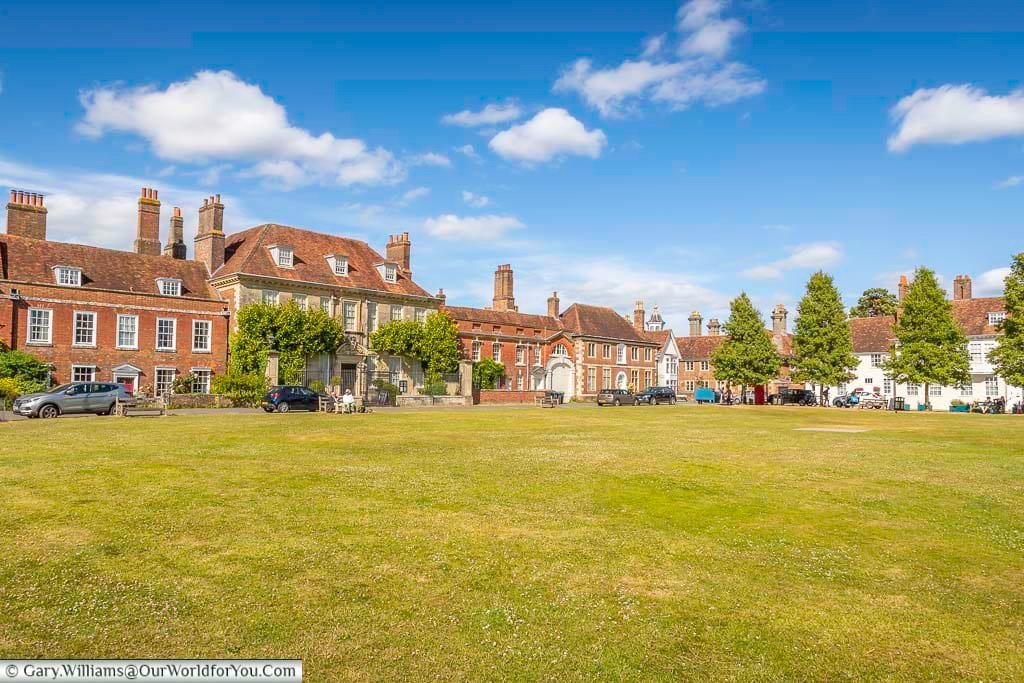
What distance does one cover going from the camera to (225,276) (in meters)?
47.7

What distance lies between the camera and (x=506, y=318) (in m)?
69.7

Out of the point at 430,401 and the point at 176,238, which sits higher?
the point at 176,238

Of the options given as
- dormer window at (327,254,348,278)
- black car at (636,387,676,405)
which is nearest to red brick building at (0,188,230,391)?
dormer window at (327,254,348,278)

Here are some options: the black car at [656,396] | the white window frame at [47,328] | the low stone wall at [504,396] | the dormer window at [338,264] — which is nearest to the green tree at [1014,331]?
the black car at [656,396]

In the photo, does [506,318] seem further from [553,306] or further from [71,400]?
[71,400]

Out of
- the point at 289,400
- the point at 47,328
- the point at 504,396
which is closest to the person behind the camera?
the point at 289,400

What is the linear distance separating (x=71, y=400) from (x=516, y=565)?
30206 millimetres

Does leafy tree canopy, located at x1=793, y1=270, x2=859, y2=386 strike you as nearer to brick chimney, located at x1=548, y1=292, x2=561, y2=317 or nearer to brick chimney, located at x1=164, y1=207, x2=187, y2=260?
brick chimney, located at x1=548, y1=292, x2=561, y2=317

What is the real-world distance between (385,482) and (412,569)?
536 cm

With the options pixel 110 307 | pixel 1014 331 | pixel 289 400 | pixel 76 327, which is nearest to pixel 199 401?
pixel 289 400

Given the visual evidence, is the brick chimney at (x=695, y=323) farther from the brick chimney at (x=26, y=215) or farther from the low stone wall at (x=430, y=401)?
the brick chimney at (x=26, y=215)

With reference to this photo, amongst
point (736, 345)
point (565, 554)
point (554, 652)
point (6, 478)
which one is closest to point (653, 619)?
point (554, 652)

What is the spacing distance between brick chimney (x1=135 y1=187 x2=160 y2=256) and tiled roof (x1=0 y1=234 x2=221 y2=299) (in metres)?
1.56

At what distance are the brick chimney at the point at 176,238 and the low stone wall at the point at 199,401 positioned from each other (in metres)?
14.1
